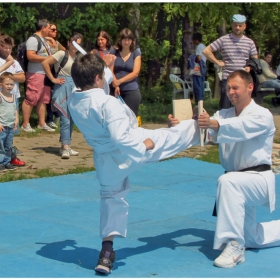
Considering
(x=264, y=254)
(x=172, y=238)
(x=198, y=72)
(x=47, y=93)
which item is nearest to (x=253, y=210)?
(x=264, y=254)

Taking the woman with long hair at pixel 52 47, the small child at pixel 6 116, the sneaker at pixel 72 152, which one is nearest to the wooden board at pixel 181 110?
the small child at pixel 6 116

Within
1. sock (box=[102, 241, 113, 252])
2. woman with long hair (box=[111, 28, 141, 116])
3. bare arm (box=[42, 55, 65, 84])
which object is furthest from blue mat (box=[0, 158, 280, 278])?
bare arm (box=[42, 55, 65, 84])

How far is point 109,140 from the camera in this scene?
491 centimetres

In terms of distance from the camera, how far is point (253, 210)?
5535mm

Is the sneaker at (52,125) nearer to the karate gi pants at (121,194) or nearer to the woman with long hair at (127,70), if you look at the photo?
the woman with long hair at (127,70)

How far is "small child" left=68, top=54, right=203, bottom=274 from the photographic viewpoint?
4.79 m

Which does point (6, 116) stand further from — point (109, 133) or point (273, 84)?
point (273, 84)

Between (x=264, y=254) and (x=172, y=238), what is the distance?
2.72 feet

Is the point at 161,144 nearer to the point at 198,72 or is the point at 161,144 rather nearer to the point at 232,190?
the point at 232,190

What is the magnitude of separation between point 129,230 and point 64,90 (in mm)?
4080

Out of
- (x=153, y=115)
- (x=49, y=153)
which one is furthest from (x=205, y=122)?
(x=153, y=115)

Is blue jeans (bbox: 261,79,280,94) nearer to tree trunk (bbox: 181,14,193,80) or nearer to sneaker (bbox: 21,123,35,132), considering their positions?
tree trunk (bbox: 181,14,193,80)

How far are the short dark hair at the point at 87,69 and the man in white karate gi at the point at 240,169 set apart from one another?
0.84 meters

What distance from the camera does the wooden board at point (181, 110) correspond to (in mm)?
5363
